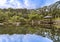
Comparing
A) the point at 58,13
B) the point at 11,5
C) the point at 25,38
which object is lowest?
the point at 25,38

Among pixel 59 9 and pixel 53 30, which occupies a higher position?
pixel 59 9

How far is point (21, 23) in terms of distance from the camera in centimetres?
203

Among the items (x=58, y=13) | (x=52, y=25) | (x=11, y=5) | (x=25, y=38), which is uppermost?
(x=11, y=5)

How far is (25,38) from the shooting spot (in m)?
2.01

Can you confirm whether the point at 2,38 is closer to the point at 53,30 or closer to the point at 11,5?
the point at 11,5

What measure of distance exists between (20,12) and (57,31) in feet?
1.89

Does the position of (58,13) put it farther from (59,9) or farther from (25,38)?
(25,38)

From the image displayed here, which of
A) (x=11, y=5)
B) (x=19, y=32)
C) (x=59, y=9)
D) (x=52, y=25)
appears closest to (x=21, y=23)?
(x=19, y=32)

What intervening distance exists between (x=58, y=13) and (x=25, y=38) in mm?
575

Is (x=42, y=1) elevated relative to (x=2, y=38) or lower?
elevated

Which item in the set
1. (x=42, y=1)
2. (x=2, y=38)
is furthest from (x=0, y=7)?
(x=42, y=1)

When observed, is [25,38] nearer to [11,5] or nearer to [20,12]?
[20,12]

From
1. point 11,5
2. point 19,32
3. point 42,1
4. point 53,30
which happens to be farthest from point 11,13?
point 53,30

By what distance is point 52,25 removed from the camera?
2.04m
